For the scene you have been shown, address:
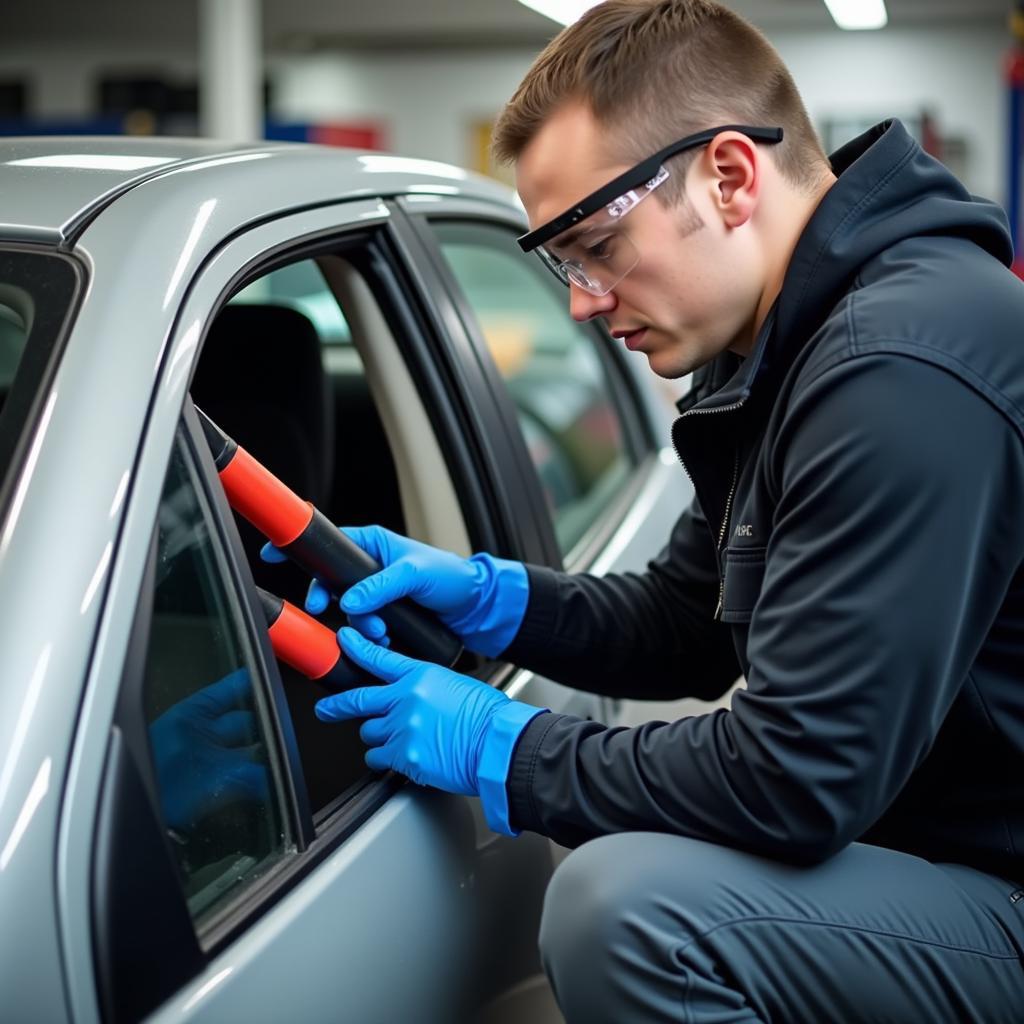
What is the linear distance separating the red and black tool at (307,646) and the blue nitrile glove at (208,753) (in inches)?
7.3

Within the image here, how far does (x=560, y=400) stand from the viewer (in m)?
3.22

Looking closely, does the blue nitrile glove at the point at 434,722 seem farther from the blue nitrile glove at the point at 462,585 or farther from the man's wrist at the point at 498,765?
the blue nitrile glove at the point at 462,585

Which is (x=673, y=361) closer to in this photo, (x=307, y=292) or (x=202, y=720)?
(x=202, y=720)

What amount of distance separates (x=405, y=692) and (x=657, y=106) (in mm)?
700

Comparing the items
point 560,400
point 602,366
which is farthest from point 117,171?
point 560,400

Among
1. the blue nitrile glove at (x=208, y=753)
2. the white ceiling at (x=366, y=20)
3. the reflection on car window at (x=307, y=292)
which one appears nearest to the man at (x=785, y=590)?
the blue nitrile glove at (x=208, y=753)

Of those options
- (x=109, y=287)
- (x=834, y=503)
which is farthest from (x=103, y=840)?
(x=834, y=503)

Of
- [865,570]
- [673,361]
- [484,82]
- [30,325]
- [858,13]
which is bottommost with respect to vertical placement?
[865,570]

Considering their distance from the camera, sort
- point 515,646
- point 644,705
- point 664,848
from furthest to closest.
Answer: point 644,705 → point 515,646 → point 664,848

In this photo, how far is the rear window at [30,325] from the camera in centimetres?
111

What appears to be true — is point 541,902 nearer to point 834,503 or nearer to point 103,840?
point 834,503

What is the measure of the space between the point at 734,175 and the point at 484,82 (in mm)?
15441

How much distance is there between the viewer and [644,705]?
89.1 inches

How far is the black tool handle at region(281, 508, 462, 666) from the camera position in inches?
62.1
